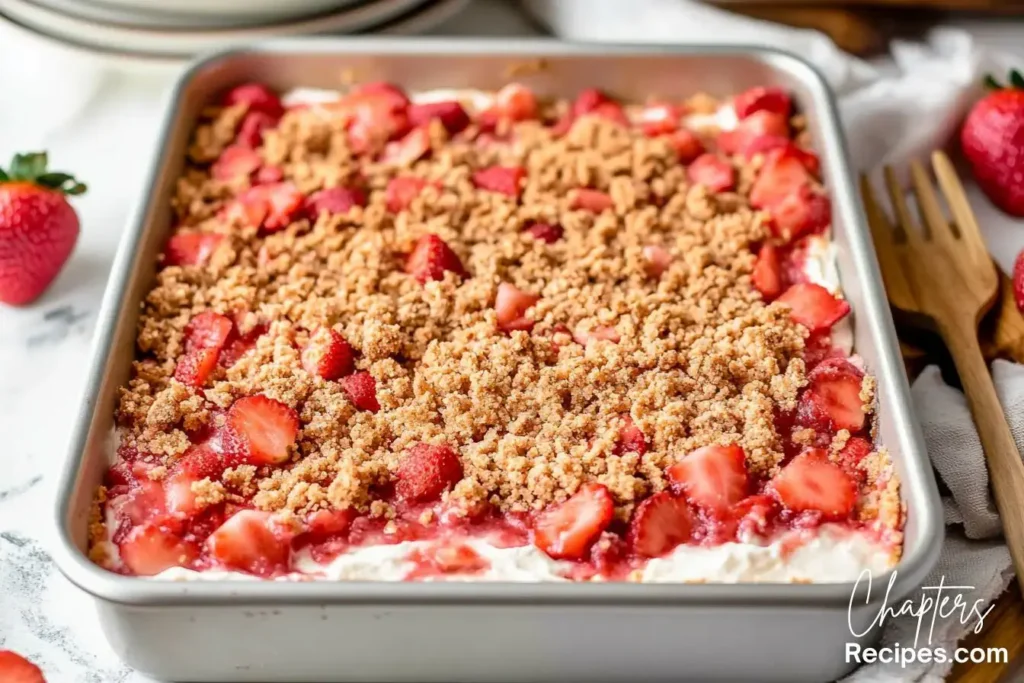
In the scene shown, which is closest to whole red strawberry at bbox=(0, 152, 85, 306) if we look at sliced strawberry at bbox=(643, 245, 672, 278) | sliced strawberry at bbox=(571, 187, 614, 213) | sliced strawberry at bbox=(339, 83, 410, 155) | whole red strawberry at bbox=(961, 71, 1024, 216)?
sliced strawberry at bbox=(339, 83, 410, 155)

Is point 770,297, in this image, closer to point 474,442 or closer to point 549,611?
point 474,442

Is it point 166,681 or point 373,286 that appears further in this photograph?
point 373,286

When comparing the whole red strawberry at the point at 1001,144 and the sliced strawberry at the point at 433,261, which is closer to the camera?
the sliced strawberry at the point at 433,261

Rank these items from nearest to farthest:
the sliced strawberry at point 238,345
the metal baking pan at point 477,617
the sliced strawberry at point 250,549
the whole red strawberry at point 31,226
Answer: the metal baking pan at point 477,617
the sliced strawberry at point 250,549
the sliced strawberry at point 238,345
the whole red strawberry at point 31,226

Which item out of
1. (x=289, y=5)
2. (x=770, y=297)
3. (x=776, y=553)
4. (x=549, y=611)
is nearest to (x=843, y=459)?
(x=776, y=553)

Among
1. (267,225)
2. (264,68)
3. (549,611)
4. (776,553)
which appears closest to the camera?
(549,611)

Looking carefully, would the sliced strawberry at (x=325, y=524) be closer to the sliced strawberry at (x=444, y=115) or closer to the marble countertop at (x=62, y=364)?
the marble countertop at (x=62, y=364)

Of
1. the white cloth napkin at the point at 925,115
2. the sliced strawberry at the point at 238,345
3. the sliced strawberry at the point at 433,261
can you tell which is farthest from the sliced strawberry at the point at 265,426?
the white cloth napkin at the point at 925,115

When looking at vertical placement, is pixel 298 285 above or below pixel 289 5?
below
